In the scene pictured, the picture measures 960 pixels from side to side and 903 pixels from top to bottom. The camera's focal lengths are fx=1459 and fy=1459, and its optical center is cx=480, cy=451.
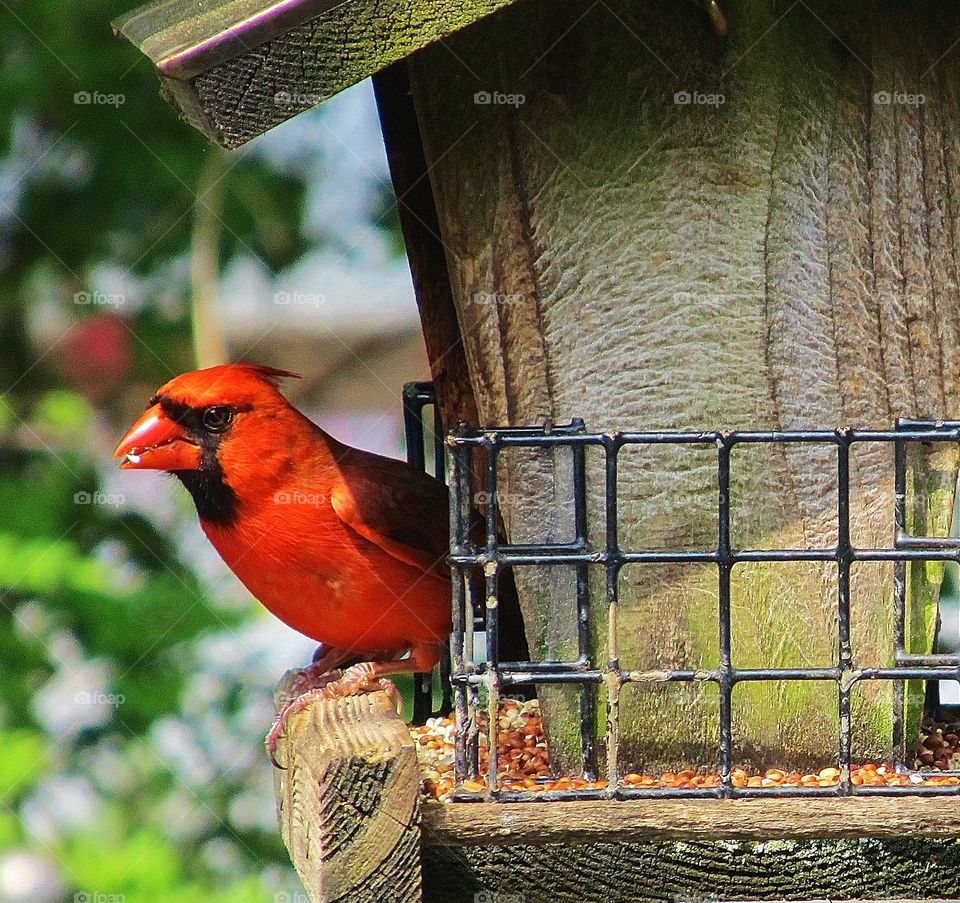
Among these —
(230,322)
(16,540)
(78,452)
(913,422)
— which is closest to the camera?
(913,422)

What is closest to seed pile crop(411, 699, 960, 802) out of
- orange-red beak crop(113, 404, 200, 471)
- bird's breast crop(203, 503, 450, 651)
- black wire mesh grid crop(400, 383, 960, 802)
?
black wire mesh grid crop(400, 383, 960, 802)

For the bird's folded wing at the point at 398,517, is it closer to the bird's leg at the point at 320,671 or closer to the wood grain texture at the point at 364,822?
the bird's leg at the point at 320,671

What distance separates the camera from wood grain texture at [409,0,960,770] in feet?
7.20

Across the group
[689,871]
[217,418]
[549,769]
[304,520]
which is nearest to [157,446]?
[217,418]

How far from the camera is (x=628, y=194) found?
221 centimetres

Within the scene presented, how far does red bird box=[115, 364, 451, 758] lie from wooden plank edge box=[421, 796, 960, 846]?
0.87m

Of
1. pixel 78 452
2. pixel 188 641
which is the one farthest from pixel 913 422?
pixel 78 452

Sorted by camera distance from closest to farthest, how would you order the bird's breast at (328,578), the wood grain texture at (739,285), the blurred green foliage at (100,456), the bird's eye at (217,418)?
the wood grain texture at (739,285) < the bird's breast at (328,578) < the bird's eye at (217,418) < the blurred green foliage at (100,456)

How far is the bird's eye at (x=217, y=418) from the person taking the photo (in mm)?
2910

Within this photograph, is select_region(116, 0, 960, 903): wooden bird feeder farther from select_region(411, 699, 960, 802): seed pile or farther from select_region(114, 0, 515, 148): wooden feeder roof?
select_region(114, 0, 515, 148): wooden feeder roof

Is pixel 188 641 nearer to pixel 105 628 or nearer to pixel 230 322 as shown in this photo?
pixel 105 628

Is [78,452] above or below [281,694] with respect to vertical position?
above

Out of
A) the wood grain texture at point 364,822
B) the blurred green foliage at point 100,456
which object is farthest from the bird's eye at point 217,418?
the blurred green foliage at point 100,456

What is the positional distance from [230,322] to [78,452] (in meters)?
0.72
